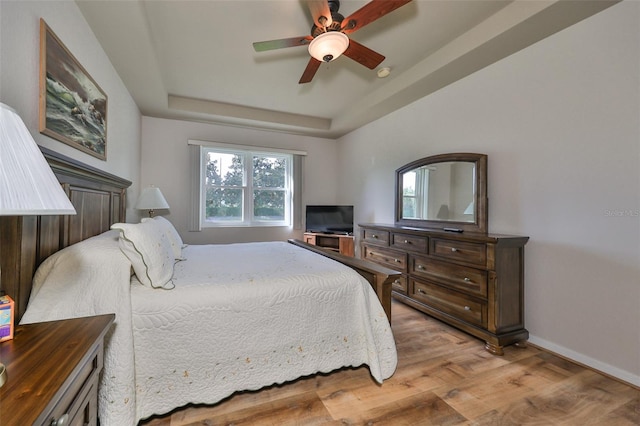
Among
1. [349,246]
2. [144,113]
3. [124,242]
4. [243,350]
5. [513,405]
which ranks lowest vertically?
[513,405]

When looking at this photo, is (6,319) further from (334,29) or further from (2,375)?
(334,29)

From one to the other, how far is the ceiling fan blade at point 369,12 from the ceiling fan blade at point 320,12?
0.38 ft

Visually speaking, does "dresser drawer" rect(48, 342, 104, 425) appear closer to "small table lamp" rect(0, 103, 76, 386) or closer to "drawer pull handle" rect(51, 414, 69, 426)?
"drawer pull handle" rect(51, 414, 69, 426)

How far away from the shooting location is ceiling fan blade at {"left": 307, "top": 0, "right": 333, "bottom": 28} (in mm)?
1654

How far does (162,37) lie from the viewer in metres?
2.32

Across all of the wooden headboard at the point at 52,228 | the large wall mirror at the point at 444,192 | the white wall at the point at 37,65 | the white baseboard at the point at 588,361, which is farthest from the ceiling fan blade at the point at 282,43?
the white baseboard at the point at 588,361

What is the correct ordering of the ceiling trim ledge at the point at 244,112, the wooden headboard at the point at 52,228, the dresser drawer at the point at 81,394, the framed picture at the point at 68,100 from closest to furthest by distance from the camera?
1. the dresser drawer at the point at 81,394
2. the wooden headboard at the point at 52,228
3. the framed picture at the point at 68,100
4. the ceiling trim ledge at the point at 244,112

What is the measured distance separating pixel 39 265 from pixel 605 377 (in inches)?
132

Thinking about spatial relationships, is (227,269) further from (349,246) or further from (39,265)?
(349,246)

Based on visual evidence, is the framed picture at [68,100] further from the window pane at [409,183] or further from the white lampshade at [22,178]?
the window pane at [409,183]

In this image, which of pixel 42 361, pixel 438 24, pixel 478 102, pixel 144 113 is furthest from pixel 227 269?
pixel 144 113

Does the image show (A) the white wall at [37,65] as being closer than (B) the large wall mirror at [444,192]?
Yes

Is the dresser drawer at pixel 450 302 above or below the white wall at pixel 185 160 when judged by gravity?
below

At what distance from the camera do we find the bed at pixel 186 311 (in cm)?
118
